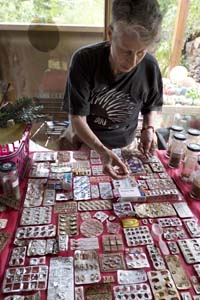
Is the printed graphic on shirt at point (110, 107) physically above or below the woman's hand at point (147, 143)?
above

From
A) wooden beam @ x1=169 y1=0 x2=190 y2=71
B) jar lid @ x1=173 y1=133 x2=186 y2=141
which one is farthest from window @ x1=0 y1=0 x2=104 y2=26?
jar lid @ x1=173 y1=133 x2=186 y2=141

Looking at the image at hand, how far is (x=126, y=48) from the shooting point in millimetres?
814

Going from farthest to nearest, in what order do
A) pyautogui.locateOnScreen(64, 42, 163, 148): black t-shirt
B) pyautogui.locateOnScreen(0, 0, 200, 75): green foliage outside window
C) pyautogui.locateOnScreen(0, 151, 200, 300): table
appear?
pyautogui.locateOnScreen(0, 0, 200, 75): green foliage outside window < pyautogui.locateOnScreen(64, 42, 163, 148): black t-shirt < pyautogui.locateOnScreen(0, 151, 200, 300): table

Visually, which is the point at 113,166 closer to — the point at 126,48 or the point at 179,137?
the point at 179,137

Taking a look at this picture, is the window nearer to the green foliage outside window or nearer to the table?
the green foliage outside window

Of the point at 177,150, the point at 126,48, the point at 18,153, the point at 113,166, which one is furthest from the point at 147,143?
the point at 18,153

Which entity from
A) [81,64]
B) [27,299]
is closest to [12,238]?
[27,299]

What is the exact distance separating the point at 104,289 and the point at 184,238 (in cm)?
27

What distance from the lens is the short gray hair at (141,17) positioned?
2.54ft

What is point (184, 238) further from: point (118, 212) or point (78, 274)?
point (78, 274)

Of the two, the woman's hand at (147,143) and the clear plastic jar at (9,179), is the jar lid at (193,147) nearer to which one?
the woman's hand at (147,143)

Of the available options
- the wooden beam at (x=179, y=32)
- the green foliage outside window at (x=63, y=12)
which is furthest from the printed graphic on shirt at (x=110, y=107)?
the wooden beam at (x=179, y=32)

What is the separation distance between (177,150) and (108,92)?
363 mm

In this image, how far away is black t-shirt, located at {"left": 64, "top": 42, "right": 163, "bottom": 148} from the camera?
1011 millimetres
